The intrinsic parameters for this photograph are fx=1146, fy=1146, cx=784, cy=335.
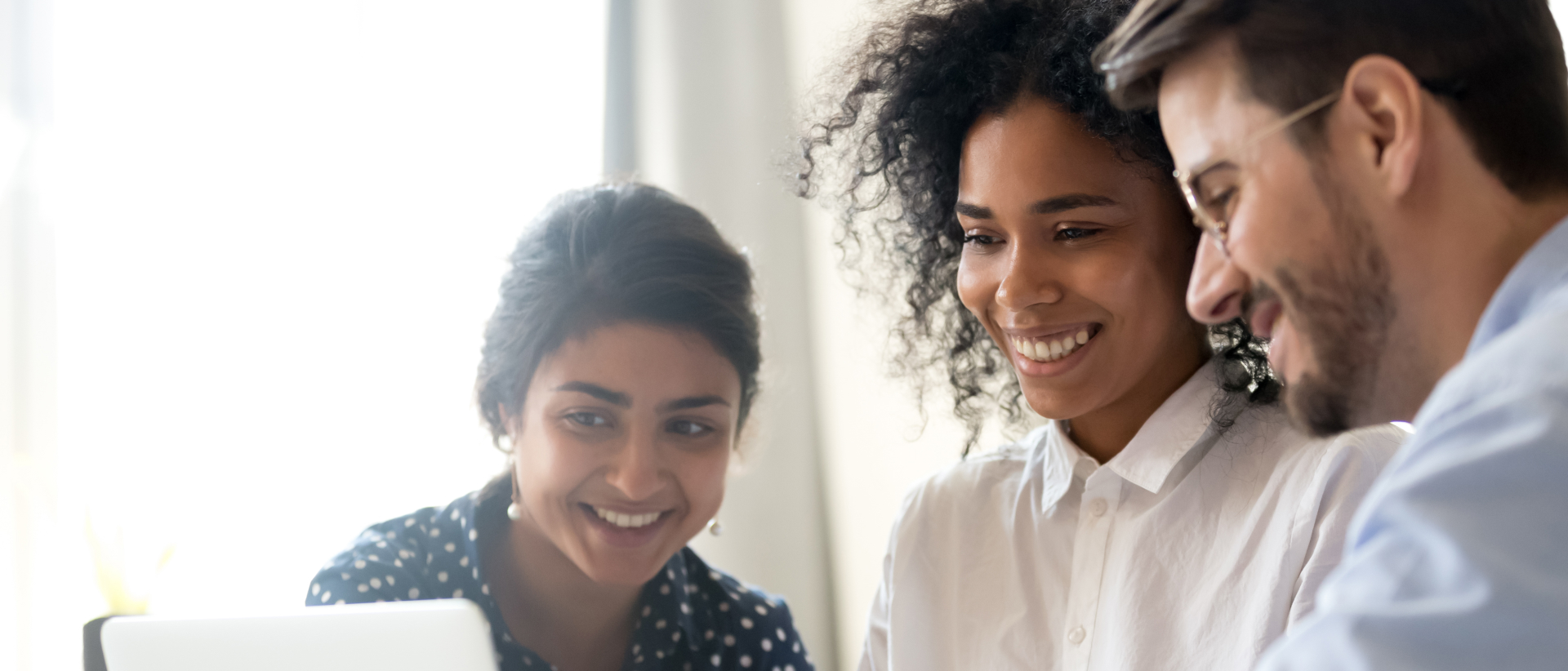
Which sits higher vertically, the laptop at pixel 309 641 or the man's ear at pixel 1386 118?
the man's ear at pixel 1386 118

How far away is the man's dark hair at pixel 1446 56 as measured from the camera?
2.45 feet

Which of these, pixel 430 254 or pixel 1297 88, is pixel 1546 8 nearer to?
pixel 1297 88

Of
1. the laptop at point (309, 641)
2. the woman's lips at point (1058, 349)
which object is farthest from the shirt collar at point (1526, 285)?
the laptop at point (309, 641)

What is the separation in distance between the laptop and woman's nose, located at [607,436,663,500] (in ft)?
2.12

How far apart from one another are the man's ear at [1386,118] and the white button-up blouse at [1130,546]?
43cm

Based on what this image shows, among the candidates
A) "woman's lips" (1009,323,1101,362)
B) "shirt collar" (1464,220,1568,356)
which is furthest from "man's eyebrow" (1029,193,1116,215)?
"shirt collar" (1464,220,1568,356)

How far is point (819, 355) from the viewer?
287 centimetres

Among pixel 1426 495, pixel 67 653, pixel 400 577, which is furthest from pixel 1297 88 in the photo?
pixel 67 653

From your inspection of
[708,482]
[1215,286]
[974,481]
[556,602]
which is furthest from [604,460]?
[1215,286]

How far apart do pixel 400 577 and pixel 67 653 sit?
3.36 ft

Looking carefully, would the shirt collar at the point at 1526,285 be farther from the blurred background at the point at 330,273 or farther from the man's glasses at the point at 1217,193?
the blurred background at the point at 330,273

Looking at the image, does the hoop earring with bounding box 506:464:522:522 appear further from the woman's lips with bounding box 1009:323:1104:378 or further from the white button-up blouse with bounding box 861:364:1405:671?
the woman's lips with bounding box 1009:323:1104:378

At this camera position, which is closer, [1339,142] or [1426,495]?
[1426,495]

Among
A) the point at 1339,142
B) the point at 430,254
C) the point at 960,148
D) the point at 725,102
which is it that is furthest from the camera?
→ the point at 725,102
